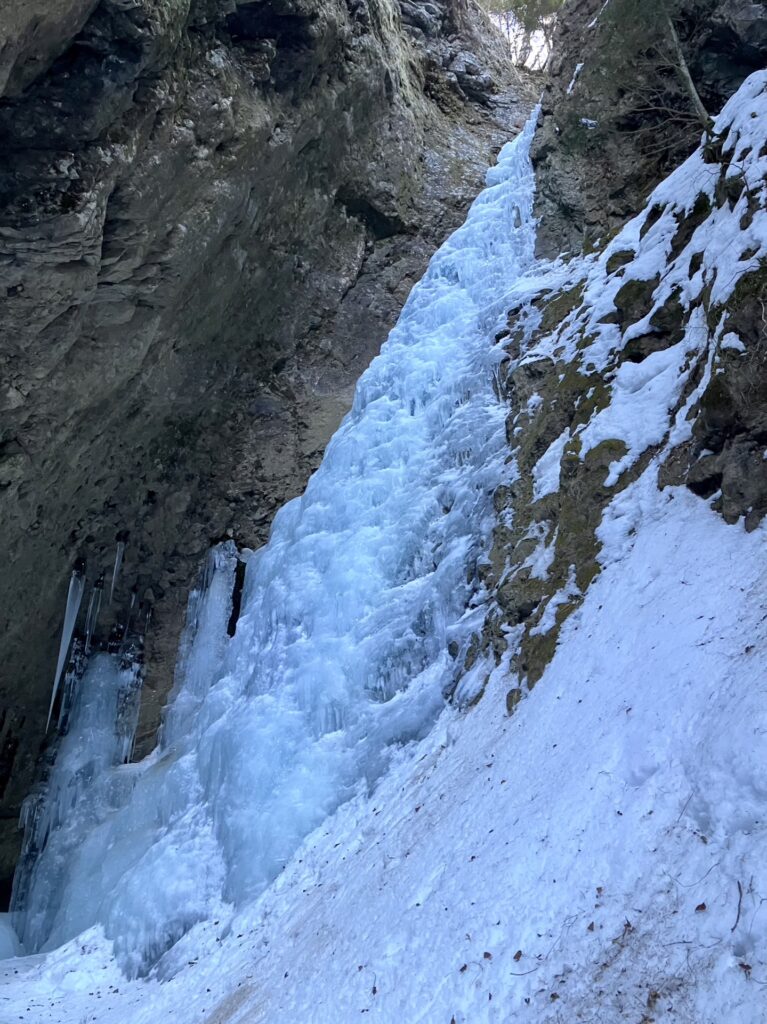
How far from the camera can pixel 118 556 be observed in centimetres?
1473

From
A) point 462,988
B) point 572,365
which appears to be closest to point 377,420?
point 572,365

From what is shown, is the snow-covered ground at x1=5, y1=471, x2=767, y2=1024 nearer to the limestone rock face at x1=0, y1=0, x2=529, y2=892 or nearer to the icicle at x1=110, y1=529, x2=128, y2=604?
the limestone rock face at x1=0, y1=0, x2=529, y2=892

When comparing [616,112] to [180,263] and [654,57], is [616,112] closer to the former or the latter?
[654,57]

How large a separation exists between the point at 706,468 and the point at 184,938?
696 cm

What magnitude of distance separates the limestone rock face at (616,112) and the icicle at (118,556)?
8.59 metres

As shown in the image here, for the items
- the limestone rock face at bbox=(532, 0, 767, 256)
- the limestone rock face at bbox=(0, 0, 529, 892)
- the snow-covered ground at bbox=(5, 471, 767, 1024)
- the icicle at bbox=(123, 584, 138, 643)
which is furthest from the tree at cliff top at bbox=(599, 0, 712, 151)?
the icicle at bbox=(123, 584, 138, 643)

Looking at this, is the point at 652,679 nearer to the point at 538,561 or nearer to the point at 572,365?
the point at 538,561

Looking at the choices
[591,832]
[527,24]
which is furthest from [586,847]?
[527,24]

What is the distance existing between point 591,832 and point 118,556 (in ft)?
39.8

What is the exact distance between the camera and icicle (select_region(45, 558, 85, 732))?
1430 centimetres

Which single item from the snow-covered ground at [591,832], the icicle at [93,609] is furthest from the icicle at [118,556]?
the snow-covered ground at [591,832]

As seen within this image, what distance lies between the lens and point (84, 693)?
14.5m

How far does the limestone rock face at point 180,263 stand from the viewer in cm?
916

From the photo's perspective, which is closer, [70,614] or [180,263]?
[180,263]
